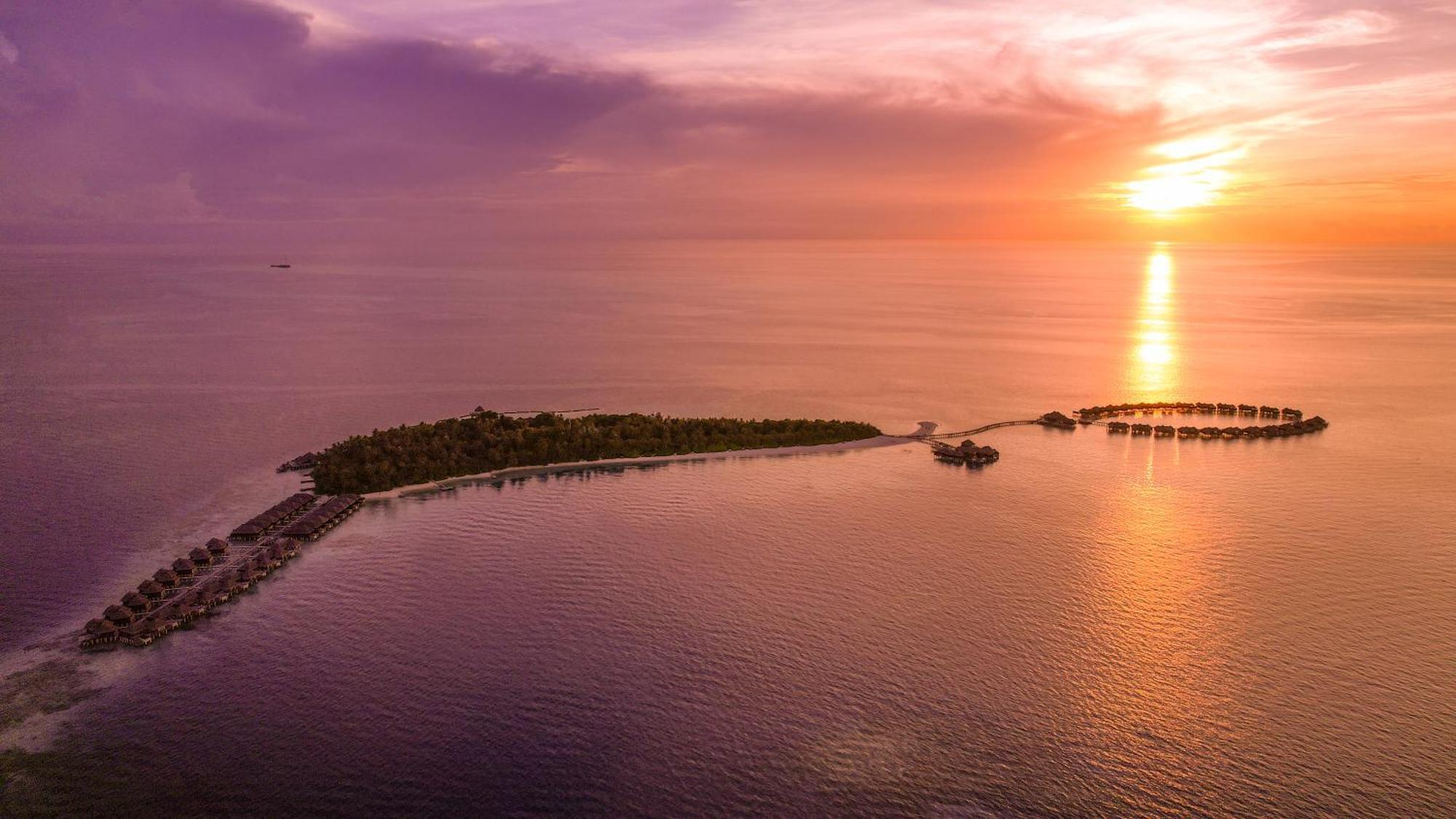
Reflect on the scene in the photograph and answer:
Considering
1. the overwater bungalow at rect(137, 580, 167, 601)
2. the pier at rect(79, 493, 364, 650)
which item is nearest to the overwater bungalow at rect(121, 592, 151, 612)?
the pier at rect(79, 493, 364, 650)

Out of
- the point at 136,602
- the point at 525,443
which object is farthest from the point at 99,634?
the point at 525,443

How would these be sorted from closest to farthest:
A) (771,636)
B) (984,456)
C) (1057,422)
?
(771,636) → (984,456) → (1057,422)

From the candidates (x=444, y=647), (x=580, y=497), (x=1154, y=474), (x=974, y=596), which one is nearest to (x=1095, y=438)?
(x=1154, y=474)

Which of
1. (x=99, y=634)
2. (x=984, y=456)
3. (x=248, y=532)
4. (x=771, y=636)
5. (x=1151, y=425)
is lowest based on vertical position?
(x=99, y=634)

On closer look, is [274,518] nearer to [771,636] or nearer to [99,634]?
[99,634]

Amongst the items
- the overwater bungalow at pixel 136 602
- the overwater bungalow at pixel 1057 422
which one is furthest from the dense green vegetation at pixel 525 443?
the overwater bungalow at pixel 136 602

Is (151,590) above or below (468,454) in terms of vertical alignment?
below

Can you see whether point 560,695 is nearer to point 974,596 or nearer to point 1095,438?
point 974,596
